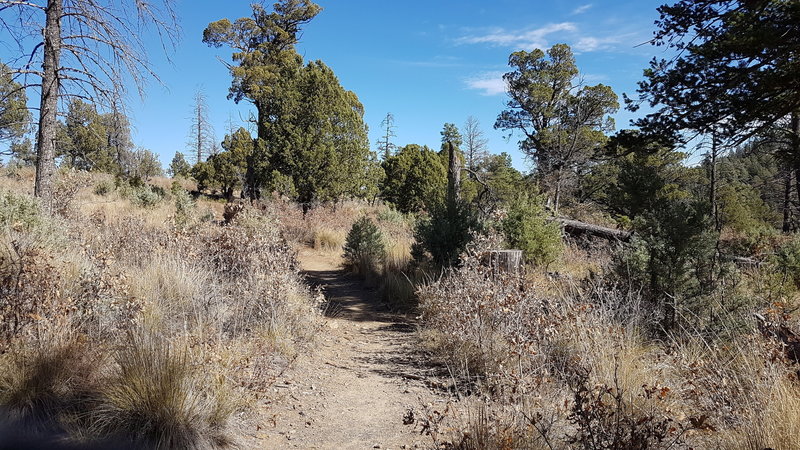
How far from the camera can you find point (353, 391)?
4.36 meters

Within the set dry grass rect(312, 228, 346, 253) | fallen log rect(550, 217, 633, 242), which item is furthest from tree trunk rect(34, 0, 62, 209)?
fallen log rect(550, 217, 633, 242)

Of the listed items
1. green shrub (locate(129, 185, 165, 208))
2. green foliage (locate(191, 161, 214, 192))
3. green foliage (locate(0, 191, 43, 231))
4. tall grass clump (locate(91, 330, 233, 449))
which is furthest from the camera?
green foliage (locate(191, 161, 214, 192))

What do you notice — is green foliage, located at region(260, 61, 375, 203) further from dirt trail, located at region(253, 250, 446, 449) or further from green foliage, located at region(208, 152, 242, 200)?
dirt trail, located at region(253, 250, 446, 449)

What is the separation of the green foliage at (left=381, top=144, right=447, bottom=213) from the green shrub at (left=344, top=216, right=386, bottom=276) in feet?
43.8

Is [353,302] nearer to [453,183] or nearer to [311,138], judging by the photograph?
[453,183]

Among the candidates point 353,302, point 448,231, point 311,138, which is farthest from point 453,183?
point 311,138

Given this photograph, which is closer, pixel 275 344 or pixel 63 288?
pixel 63 288

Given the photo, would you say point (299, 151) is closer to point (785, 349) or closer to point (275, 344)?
point (275, 344)

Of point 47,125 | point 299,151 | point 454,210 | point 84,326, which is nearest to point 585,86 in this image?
point 299,151

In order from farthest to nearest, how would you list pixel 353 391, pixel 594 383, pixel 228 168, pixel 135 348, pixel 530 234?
pixel 228 168 < pixel 530 234 < pixel 353 391 < pixel 135 348 < pixel 594 383

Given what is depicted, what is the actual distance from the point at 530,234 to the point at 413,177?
671 inches

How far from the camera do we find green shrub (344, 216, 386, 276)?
10625mm

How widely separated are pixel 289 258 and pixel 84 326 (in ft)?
11.2

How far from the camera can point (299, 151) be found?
57.2ft
